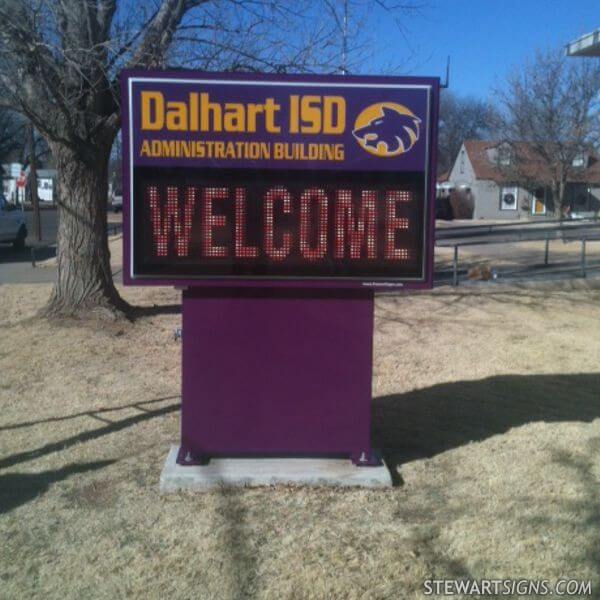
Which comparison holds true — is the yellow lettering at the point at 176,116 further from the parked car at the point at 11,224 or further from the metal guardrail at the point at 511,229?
the parked car at the point at 11,224

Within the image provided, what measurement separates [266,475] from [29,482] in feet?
5.11

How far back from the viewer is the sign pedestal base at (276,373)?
4945 millimetres

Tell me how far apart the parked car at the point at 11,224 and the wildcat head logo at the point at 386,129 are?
66.9 ft

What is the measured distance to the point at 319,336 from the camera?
16.4 ft

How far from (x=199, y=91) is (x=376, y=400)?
3.57 meters

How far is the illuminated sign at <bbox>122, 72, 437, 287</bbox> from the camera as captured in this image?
15.1 feet

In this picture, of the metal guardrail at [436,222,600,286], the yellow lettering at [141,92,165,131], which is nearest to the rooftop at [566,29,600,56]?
the metal guardrail at [436,222,600,286]

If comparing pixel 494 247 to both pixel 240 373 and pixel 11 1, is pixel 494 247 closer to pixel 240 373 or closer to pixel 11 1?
pixel 11 1

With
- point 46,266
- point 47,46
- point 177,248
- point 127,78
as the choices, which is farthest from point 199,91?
point 46,266

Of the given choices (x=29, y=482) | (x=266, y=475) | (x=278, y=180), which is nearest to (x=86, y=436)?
(x=29, y=482)

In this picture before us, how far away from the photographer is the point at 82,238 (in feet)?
33.0

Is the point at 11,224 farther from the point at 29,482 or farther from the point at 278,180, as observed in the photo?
the point at 278,180

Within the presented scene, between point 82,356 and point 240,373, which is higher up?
point 240,373

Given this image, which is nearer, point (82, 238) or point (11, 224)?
point (82, 238)
